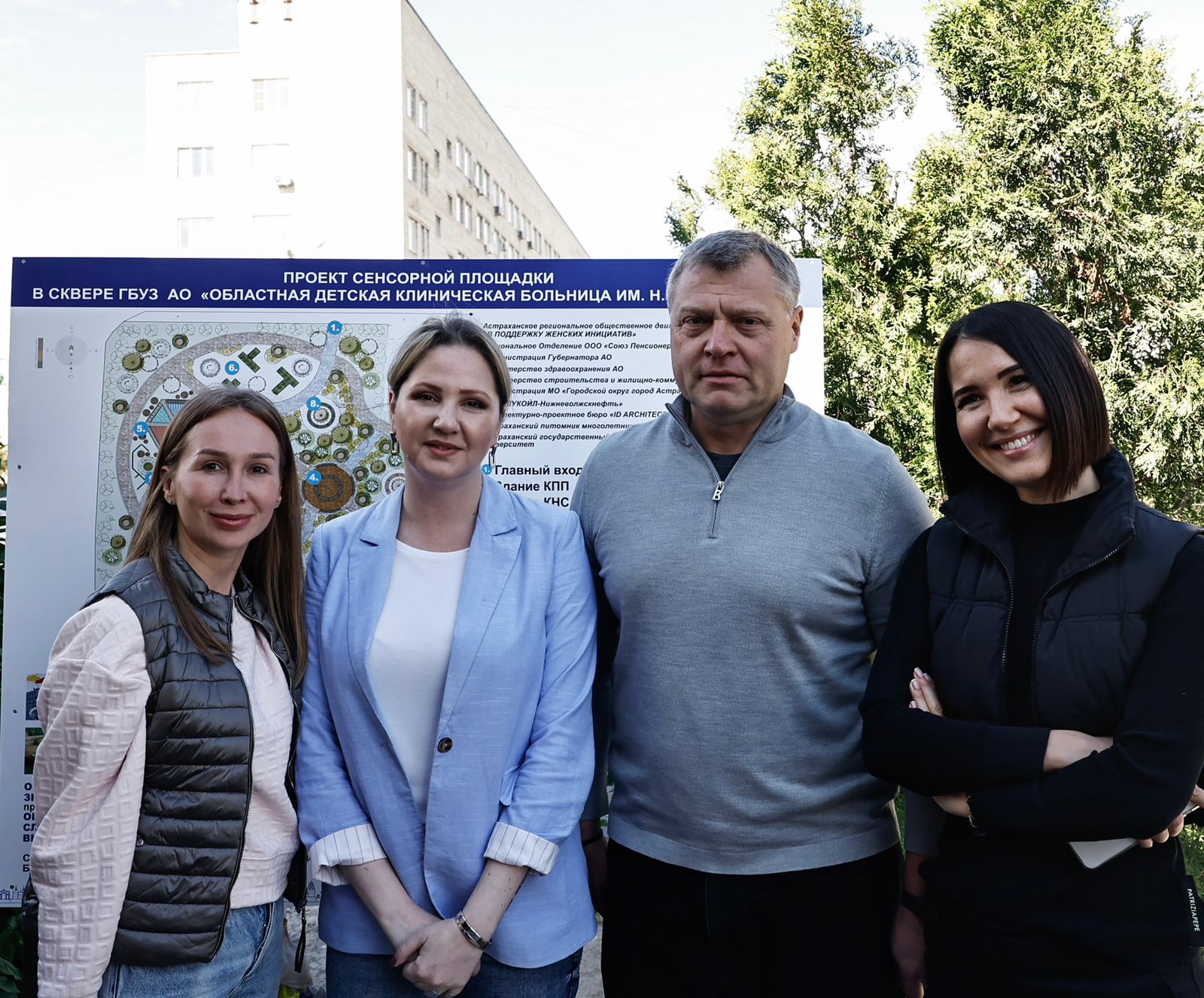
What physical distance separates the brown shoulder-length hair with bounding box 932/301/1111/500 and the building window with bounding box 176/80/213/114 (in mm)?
33647

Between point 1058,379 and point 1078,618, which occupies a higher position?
point 1058,379

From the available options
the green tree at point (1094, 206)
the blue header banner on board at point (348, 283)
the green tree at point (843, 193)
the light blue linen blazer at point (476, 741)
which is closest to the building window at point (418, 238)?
the green tree at point (843, 193)

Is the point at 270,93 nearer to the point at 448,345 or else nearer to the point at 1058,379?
the point at 448,345

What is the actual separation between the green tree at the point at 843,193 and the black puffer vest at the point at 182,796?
43.3 feet

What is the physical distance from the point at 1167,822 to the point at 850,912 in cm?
72

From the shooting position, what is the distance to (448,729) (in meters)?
1.97

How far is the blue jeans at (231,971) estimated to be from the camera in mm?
1801

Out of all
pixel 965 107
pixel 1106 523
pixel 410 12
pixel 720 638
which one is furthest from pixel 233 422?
pixel 410 12

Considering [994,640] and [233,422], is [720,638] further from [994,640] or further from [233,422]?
[233,422]

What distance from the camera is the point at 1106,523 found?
1.74 meters

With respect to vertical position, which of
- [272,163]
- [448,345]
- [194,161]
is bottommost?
[448,345]

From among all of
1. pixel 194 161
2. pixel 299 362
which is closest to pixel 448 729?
pixel 299 362

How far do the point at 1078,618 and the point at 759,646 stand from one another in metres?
0.64

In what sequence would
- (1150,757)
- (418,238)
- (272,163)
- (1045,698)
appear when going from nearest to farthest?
(1150,757)
(1045,698)
(418,238)
(272,163)
